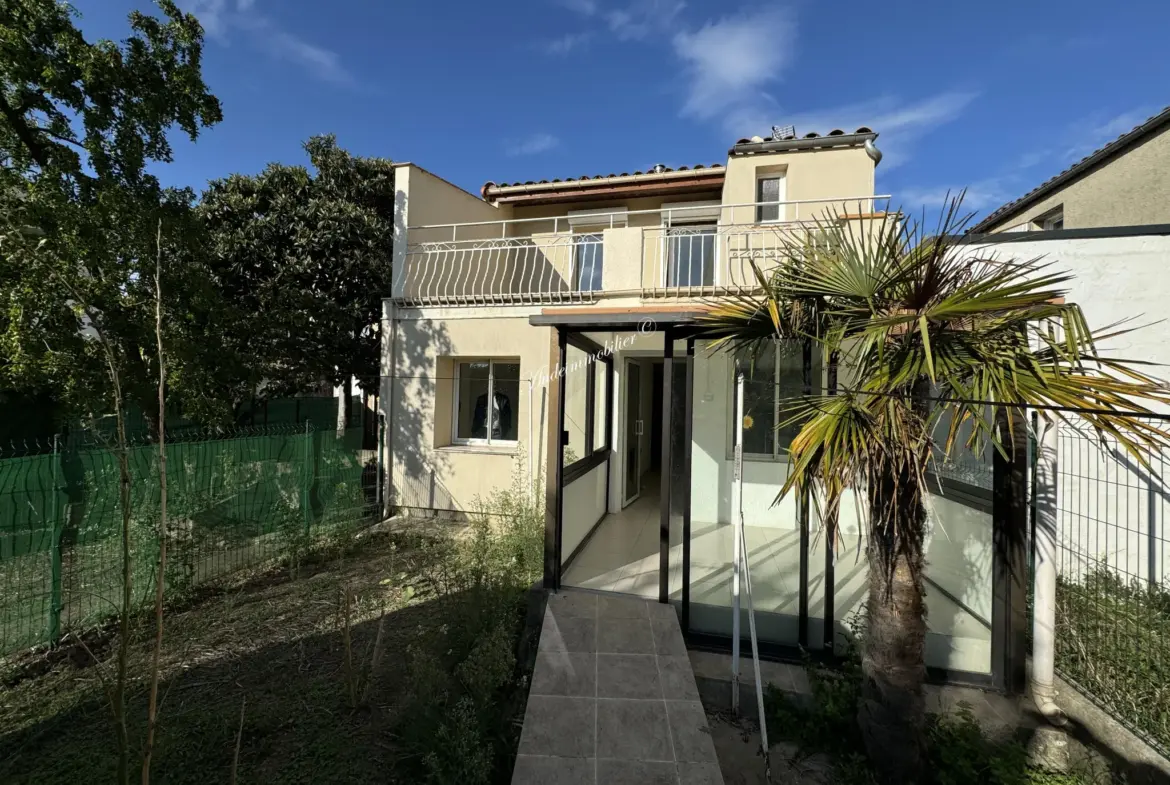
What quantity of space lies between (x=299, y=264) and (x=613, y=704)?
388 inches

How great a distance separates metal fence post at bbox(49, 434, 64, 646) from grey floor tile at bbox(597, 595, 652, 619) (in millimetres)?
4498

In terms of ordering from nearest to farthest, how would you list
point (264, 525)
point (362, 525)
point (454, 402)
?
1. point (264, 525)
2. point (362, 525)
3. point (454, 402)

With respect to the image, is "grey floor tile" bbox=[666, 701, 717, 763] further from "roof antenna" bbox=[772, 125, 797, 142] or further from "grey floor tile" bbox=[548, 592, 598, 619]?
"roof antenna" bbox=[772, 125, 797, 142]

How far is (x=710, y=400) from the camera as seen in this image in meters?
6.57

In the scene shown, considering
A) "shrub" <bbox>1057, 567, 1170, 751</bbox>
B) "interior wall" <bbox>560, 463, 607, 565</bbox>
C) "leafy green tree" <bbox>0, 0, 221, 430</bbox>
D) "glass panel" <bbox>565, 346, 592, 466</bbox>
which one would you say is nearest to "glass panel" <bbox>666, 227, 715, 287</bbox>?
"glass panel" <bbox>565, 346, 592, 466</bbox>

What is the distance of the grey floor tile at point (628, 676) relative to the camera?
9.93 ft

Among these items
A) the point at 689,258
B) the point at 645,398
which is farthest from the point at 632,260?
the point at 645,398

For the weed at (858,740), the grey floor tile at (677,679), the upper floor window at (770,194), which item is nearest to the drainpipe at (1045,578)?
the weed at (858,740)

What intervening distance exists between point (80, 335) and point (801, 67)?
11.7 meters

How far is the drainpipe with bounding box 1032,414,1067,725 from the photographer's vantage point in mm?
3012

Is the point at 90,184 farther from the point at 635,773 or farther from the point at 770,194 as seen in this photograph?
the point at 770,194

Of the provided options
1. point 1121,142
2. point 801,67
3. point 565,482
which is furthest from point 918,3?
point 565,482

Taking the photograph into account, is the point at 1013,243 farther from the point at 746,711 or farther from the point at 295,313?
the point at 295,313

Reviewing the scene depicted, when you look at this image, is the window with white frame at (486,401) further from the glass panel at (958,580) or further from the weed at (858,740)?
the glass panel at (958,580)
